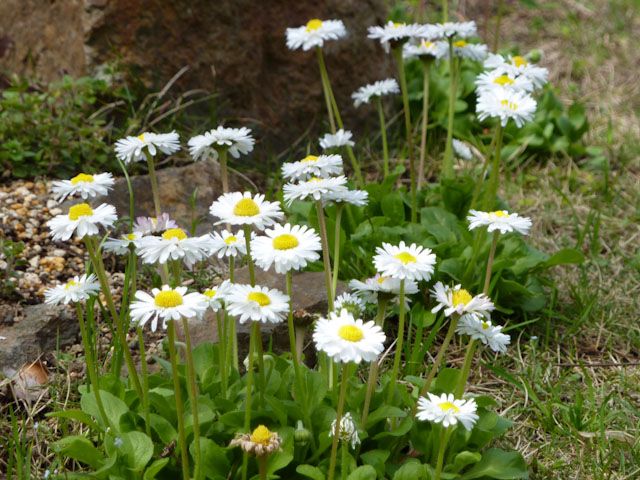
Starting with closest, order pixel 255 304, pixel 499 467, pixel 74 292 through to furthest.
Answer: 1. pixel 255 304
2. pixel 74 292
3. pixel 499 467

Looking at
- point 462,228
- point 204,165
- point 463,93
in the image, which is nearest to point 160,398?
point 462,228

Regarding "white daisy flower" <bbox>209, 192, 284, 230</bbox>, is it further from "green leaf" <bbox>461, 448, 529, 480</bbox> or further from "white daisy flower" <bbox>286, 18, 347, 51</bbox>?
"white daisy flower" <bbox>286, 18, 347, 51</bbox>

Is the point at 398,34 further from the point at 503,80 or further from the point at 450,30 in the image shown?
the point at 503,80

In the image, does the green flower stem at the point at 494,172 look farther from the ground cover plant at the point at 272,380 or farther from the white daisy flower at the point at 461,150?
the white daisy flower at the point at 461,150

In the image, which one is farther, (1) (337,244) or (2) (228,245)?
(1) (337,244)

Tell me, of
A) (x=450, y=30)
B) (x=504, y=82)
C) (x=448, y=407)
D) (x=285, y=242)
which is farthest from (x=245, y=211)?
(x=450, y=30)

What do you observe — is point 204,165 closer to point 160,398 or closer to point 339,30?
point 339,30

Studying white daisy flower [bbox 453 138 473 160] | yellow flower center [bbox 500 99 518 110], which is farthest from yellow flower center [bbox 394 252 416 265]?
white daisy flower [bbox 453 138 473 160]
